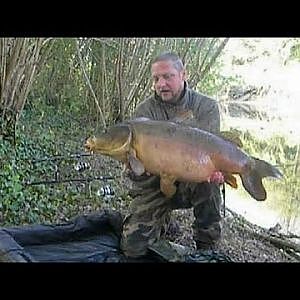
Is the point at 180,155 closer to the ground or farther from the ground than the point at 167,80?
closer to the ground

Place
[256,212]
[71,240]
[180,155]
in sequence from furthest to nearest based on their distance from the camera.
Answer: [71,240] < [256,212] < [180,155]

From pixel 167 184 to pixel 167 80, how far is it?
40 cm

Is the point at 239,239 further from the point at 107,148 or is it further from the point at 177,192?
the point at 107,148

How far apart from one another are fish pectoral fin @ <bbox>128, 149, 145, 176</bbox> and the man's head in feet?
0.83

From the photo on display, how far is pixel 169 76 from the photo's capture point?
2369 millimetres

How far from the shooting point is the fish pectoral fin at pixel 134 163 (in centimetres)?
229

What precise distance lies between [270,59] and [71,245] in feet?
3.60

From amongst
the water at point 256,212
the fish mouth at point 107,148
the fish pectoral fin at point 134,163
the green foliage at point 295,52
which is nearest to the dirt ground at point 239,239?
the water at point 256,212

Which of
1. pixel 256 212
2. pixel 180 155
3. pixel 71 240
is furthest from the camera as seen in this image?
pixel 71 240

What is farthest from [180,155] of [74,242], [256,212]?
[74,242]

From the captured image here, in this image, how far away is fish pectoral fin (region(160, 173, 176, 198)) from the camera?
230cm

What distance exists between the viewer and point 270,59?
2.42 meters

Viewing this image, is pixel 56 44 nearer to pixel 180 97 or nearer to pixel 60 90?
pixel 60 90
